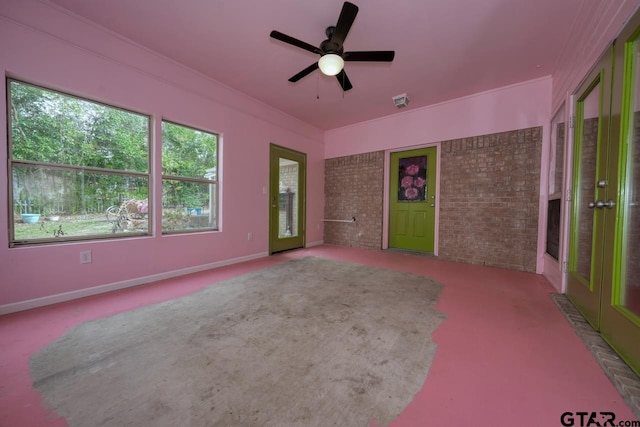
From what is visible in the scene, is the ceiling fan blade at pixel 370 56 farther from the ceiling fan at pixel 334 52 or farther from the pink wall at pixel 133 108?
the pink wall at pixel 133 108

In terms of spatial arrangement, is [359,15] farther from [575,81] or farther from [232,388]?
[232,388]

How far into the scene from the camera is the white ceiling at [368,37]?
92.9 inches

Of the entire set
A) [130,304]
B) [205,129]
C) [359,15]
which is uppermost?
[359,15]

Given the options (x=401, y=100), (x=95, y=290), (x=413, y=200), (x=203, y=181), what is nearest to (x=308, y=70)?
(x=401, y=100)

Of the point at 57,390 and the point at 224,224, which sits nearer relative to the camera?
the point at 57,390

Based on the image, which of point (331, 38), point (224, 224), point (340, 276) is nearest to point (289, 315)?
point (340, 276)

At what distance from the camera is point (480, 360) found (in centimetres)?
155

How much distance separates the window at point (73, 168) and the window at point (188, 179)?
254mm

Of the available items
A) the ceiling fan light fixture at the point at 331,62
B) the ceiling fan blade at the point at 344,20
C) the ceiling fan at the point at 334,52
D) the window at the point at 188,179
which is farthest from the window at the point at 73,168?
the ceiling fan blade at the point at 344,20

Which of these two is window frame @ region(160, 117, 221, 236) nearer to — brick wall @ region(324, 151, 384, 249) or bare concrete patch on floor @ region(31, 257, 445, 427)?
bare concrete patch on floor @ region(31, 257, 445, 427)

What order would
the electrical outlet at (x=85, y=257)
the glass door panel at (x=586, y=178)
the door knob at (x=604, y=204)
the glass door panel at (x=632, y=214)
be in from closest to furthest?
the glass door panel at (x=632, y=214), the door knob at (x=604, y=204), the glass door panel at (x=586, y=178), the electrical outlet at (x=85, y=257)

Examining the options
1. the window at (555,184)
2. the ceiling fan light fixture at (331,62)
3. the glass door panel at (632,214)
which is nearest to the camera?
the glass door panel at (632,214)

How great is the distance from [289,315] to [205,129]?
3140 mm

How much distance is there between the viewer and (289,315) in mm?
2174
